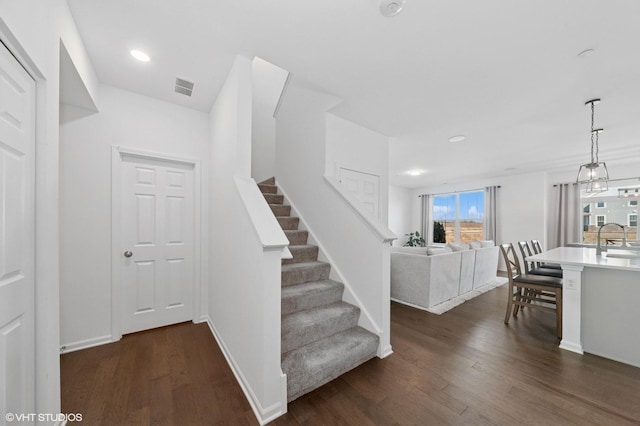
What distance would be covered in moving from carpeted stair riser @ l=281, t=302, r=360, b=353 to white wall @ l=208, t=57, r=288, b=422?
340mm

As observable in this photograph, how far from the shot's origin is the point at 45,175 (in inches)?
51.1

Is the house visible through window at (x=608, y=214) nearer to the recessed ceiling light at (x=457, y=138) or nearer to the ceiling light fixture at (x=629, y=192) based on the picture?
the ceiling light fixture at (x=629, y=192)

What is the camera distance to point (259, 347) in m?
1.58

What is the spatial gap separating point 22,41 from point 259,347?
2007 millimetres

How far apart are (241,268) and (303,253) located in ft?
3.57

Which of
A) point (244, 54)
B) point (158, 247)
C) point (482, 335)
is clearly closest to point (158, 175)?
point (158, 247)

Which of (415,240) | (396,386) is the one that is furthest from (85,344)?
(415,240)

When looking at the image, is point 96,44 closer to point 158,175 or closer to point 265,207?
point 158,175

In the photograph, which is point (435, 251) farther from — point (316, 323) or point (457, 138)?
point (316, 323)

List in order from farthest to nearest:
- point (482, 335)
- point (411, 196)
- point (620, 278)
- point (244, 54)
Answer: point (411, 196), point (482, 335), point (620, 278), point (244, 54)

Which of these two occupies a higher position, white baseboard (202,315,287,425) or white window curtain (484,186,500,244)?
white window curtain (484,186,500,244)

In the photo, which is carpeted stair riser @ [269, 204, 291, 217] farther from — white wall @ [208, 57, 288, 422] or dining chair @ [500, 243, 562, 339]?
dining chair @ [500, 243, 562, 339]

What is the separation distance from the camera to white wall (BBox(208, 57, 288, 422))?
5.11 feet

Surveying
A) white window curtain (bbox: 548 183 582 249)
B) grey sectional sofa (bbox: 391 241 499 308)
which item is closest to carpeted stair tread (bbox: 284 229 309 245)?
grey sectional sofa (bbox: 391 241 499 308)
